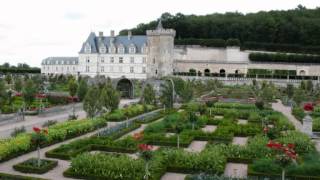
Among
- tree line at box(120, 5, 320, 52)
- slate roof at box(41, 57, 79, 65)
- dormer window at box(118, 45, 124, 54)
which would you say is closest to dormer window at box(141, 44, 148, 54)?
dormer window at box(118, 45, 124, 54)

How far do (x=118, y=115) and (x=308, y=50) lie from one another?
2503 inches

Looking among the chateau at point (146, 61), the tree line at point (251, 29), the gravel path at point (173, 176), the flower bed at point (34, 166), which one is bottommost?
the gravel path at point (173, 176)

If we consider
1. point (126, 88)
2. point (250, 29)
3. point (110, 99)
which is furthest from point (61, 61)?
point (110, 99)

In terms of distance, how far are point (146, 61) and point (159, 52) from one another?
2635 mm

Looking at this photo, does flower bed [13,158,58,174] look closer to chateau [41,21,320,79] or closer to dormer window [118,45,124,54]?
chateau [41,21,320,79]

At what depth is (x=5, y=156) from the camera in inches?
655

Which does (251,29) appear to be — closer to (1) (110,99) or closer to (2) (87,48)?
(2) (87,48)

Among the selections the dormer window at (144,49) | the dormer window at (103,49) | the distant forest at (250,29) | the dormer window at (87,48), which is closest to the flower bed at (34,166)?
the dormer window at (144,49)

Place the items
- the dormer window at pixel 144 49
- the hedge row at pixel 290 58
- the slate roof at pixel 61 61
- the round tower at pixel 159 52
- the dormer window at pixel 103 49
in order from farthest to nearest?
the slate roof at pixel 61 61
the hedge row at pixel 290 58
the dormer window at pixel 103 49
the dormer window at pixel 144 49
the round tower at pixel 159 52

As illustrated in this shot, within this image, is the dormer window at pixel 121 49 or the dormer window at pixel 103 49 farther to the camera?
the dormer window at pixel 103 49

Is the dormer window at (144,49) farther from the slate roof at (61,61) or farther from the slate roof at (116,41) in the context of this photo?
the slate roof at (61,61)

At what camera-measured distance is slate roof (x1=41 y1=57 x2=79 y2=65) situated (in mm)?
83000

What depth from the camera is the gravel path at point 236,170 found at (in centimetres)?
1493

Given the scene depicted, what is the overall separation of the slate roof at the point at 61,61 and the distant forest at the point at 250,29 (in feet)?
47.4
